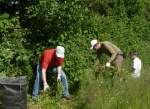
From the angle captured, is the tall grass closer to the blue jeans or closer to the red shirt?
the red shirt

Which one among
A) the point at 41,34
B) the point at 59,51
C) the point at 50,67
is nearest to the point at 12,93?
the point at 59,51

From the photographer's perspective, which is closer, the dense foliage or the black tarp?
the black tarp

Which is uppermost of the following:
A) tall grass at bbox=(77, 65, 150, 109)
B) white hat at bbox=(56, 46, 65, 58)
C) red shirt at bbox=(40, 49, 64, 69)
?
white hat at bbox=(56, 46, 65, 58)

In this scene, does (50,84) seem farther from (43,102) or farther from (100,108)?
(100,108)

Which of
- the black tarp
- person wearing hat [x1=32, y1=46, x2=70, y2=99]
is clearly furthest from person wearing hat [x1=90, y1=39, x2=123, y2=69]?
the black tarp

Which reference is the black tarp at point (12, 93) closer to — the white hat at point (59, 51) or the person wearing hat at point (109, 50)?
the white hat at point (59, 51)

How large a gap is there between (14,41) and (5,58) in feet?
2.01

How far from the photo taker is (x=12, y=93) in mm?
6258

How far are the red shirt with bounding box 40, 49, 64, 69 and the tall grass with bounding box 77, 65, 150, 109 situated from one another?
986 mm

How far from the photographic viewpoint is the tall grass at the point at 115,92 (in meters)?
5.93

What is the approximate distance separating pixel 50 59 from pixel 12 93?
1.37m

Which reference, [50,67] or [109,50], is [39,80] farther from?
[109,50]

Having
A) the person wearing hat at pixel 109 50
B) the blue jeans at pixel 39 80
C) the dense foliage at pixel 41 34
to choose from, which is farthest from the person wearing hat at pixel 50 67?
the person wearing hat at pixel 109 50

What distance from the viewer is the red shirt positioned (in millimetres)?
7234
